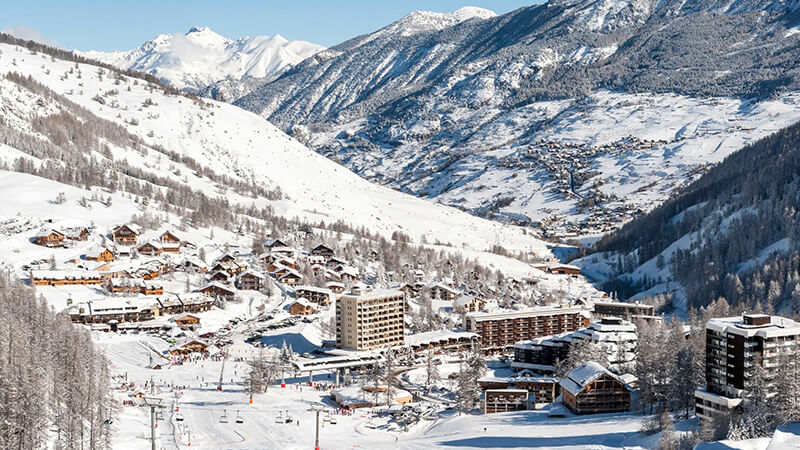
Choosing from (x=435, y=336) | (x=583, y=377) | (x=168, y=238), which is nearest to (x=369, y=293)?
(x=435, y=336)

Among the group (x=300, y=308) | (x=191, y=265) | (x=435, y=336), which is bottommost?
(x=435, y=336)

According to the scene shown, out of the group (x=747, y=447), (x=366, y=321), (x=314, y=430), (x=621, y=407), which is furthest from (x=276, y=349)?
(x=747, y=447)

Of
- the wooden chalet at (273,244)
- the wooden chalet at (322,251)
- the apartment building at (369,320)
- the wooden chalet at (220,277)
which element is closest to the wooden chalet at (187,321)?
the wooden chalet at (220,277)

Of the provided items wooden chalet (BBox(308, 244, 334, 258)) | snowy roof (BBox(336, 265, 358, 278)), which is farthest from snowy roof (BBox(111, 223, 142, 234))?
snowy roof (BBox(336, 265, 358, 278))

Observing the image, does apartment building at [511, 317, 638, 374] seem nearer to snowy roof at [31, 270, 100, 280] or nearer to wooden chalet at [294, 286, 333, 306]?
wooden chalet at [294, 286, 333, 306]

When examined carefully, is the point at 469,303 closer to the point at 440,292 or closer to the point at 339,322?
the point at 440,292

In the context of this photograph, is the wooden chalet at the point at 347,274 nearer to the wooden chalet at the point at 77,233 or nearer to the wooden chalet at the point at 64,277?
the wooden chalet at the point at 64,277
